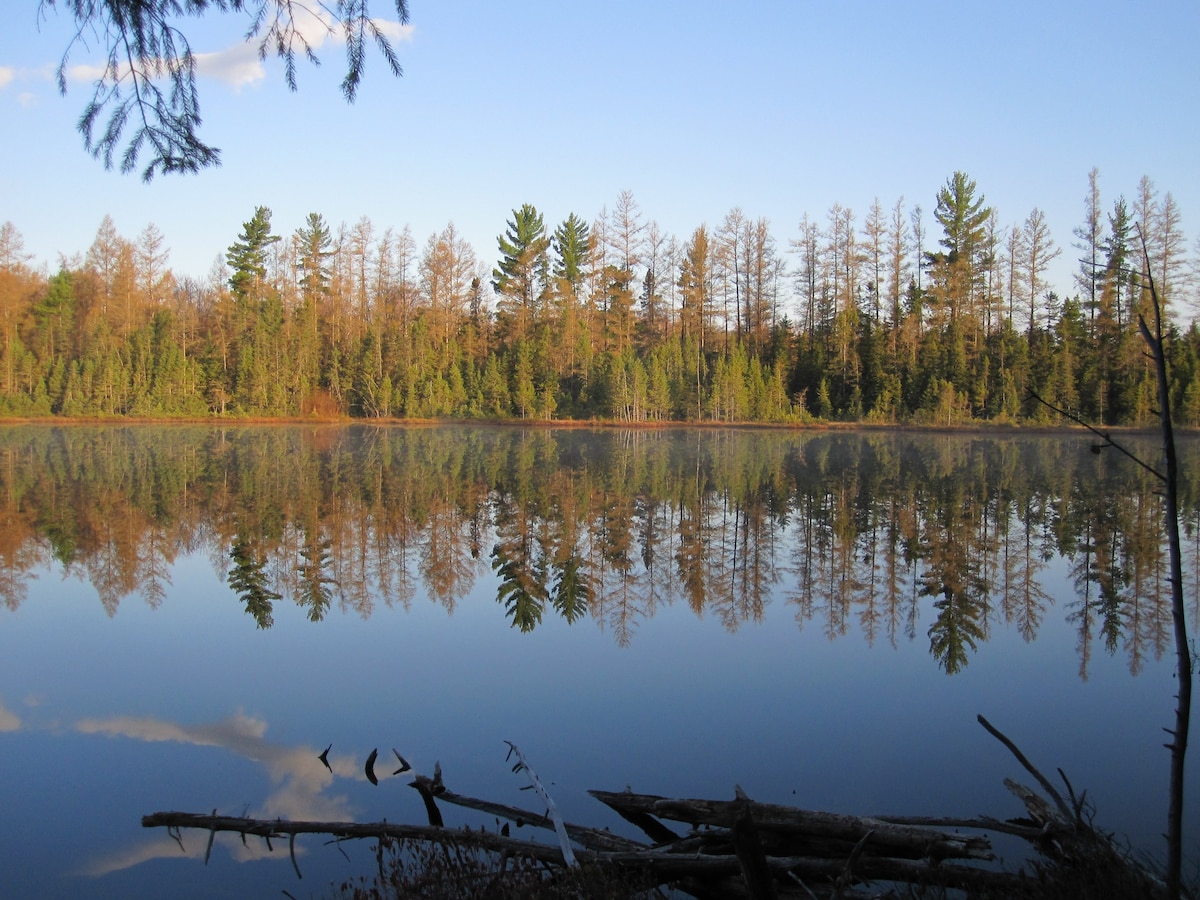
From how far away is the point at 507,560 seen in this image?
10.9 metres

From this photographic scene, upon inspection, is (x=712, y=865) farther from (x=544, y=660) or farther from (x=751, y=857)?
(x=544, y=660)

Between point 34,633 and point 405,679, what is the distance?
370 centimetres

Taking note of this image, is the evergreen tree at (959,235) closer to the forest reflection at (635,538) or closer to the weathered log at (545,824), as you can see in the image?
the forest reflection at (635,538)

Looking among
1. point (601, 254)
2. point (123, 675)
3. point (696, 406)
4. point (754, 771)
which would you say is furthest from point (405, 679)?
point (601, 254)

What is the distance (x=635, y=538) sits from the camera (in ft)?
41.1

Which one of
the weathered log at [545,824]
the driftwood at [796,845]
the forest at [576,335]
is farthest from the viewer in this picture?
the forest at [576,335]

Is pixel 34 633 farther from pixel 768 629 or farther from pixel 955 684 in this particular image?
pixel 955 684

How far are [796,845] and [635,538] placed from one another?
885 cm

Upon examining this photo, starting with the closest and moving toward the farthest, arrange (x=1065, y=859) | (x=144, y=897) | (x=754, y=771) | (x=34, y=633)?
(x=1065, y=859) < (x=144, y=897) < (x=754, y=771) < (x=34, y=633)

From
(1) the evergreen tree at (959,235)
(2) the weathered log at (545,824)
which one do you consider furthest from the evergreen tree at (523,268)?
(2) the weathered log at (545,824)

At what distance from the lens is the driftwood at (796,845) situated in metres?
3.41

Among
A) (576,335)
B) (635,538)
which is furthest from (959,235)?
(635,538)

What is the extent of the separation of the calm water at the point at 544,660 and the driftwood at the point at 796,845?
0.60 meters

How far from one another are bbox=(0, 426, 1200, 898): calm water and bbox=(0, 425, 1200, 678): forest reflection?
0.07 m
